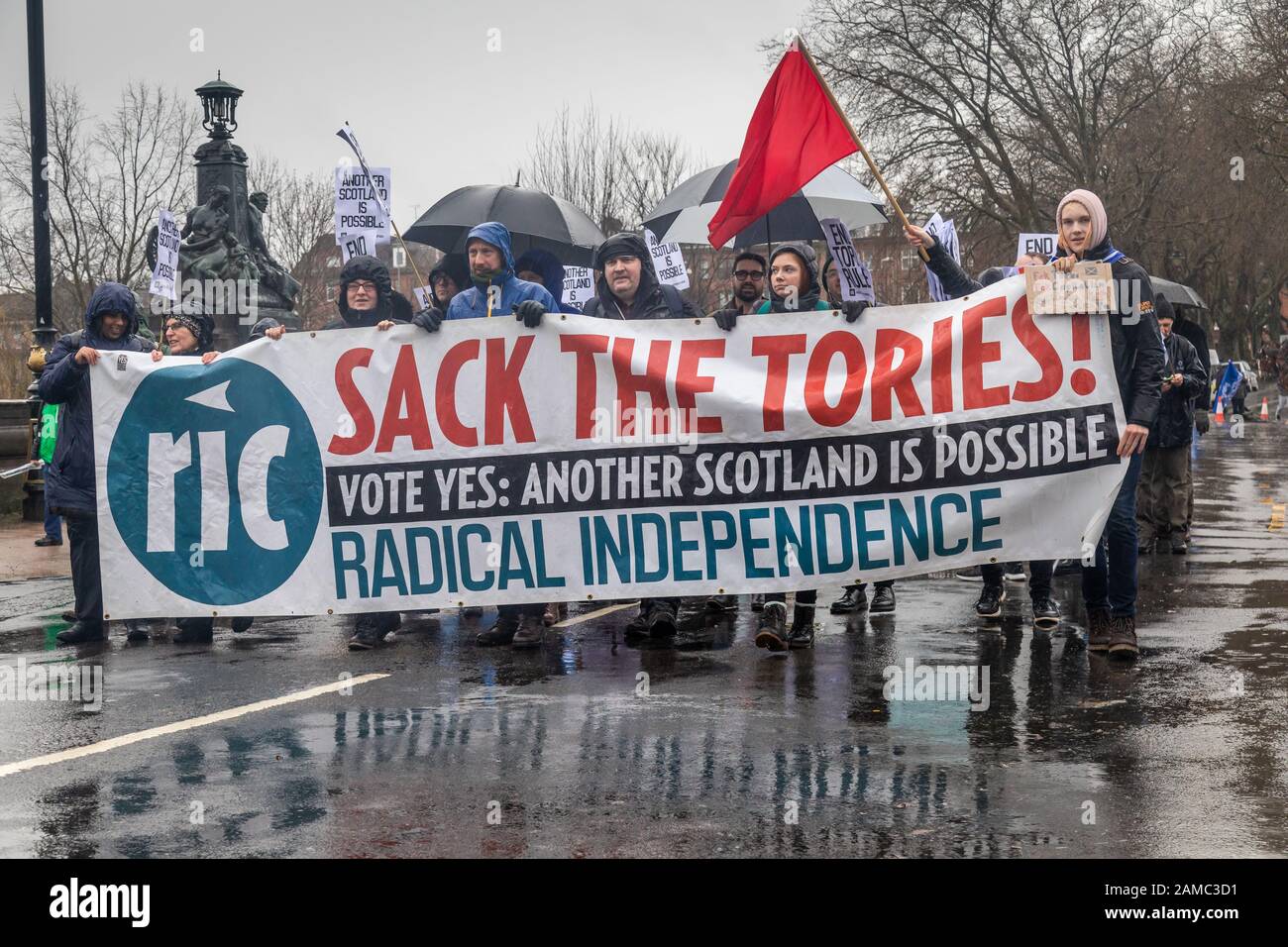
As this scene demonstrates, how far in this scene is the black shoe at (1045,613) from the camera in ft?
30.4

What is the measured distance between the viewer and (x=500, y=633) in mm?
8914

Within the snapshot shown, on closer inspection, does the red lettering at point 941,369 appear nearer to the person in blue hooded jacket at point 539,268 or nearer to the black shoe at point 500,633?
the black shoe at point 500,633

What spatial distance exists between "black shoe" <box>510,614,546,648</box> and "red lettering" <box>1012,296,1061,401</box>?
2.86 m

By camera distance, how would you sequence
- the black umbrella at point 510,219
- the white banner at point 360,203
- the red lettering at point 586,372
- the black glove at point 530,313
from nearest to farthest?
the red lettering at point 586,372 < the black glove at point 530,313 < the white banner at point 360,203 < the black umbrella at point 510,219

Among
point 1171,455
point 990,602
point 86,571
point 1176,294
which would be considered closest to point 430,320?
point 86,571

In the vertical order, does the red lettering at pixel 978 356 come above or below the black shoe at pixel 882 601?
above

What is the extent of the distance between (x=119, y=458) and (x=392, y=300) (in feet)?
7.06

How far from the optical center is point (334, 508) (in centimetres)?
865

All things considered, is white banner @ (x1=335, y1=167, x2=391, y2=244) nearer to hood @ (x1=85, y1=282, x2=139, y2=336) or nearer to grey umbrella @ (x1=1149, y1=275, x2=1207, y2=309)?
hood @ (x1=85, y1=282, x2=139, y2=336)

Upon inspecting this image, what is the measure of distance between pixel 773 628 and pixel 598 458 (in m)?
1.28

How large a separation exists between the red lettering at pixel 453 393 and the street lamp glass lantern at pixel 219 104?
583 inches

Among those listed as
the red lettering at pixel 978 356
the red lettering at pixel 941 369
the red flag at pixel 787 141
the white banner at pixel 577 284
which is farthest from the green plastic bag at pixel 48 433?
the red lettering at pixel 978 356

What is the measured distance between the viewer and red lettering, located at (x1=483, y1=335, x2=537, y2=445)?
8570 millimetres

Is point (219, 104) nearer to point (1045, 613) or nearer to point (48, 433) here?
point (48, 433)
